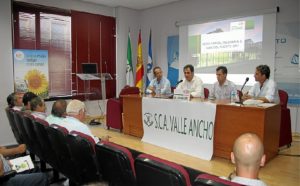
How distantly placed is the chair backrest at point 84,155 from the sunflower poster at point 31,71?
3.55m

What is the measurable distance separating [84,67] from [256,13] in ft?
12.5

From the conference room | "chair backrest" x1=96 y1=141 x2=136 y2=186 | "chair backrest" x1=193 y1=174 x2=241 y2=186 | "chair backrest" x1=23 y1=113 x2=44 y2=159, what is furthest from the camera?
the conference room

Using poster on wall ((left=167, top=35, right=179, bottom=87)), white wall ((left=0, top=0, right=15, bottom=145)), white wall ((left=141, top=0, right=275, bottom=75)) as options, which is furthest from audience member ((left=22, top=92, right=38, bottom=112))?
white wall ((left=141, top=0, right=275, bottom=75))

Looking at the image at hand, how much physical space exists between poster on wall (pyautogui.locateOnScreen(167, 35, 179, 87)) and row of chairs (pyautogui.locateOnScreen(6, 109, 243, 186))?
11.9 ft

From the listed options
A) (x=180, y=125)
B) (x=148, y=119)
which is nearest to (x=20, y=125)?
(x=148, y=119)

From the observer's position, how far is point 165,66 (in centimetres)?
665

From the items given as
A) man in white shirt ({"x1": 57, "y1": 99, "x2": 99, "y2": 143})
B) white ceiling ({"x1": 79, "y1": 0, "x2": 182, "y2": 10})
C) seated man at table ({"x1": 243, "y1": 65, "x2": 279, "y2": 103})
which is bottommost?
man in white shirt ({"x1": 57, "y1": 99, "x2": 99, "y2": 143})

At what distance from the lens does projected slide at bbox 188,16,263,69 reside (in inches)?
196

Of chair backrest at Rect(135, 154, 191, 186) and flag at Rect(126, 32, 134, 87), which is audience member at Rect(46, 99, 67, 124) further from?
flag at Rect(126, 32, 134, 87)

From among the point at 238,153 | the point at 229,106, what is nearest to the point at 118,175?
the point at 238,153

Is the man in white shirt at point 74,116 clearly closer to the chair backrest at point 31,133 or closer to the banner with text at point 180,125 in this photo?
the chair backrest at point 31,133

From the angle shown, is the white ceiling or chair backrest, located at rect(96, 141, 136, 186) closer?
chair backrest, located at rect(96, 141, 136, 186)

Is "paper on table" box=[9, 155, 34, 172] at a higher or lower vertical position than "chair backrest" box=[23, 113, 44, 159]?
lower

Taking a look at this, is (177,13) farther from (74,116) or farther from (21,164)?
(21,164)
